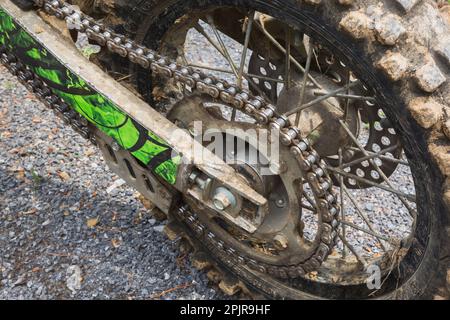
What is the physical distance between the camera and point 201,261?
8.00 ft

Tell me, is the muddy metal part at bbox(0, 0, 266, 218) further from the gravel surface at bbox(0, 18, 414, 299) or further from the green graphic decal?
the gravel surface at bbox(0, 18, 414, 299)

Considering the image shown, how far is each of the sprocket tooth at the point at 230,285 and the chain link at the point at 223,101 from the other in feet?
0.38

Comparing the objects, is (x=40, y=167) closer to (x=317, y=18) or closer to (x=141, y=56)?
(x=141, y=56)

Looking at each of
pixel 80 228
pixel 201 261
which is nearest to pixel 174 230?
pixel 201 261

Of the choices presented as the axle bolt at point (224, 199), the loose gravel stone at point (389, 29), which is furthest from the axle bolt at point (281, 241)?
the loose gravel stone at point (389, 29)

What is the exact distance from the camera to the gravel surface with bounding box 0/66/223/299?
8.09ft

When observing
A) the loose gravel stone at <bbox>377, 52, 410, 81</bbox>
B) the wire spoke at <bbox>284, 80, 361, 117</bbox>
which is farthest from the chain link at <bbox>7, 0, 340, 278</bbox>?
the loose gravel stone at <bbox>377, 52, 410, 81</bbox>

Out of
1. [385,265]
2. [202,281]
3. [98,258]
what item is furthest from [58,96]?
[385,265]

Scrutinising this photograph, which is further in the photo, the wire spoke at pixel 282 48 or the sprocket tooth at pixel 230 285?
the sprocket tooth at pixel 230 285

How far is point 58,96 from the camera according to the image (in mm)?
2127

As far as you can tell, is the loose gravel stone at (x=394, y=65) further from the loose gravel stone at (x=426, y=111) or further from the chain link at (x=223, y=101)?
the chain link at (x=223, y=101)

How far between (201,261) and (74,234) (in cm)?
59

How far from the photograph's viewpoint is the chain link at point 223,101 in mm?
1833

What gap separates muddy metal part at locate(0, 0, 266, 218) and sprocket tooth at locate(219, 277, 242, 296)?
22.2 inches
